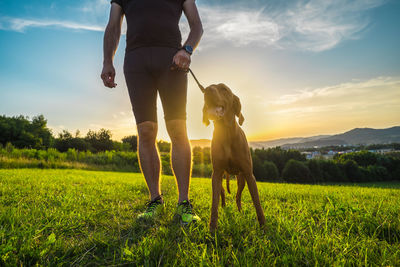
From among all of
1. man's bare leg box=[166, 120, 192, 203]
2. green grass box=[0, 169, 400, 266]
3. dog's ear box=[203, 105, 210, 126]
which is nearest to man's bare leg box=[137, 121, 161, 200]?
man's bare leg box=[166, 120, 192, 203]

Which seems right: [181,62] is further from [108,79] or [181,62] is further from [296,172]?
[296,172]

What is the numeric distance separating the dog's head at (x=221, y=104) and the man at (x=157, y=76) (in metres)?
0.89

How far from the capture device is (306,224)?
7.57 feet

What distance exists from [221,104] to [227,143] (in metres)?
Answer: 0.41

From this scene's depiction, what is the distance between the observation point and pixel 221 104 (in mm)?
2178

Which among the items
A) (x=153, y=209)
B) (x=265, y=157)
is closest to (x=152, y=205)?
(x=153, y=209)

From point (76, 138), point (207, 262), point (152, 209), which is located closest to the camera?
point (207, 262)

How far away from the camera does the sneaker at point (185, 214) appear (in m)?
2.40

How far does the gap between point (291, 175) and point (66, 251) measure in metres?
53.8

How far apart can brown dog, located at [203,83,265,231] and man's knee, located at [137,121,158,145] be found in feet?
3.89

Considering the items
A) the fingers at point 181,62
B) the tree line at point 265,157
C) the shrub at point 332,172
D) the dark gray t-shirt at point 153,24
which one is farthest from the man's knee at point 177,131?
the shrub at point 332,172

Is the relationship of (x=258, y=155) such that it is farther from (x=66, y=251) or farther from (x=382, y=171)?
(x=66, y=251)

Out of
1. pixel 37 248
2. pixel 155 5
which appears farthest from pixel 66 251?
pixel 155 5

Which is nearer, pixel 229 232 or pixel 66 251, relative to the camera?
pixel 66 251
